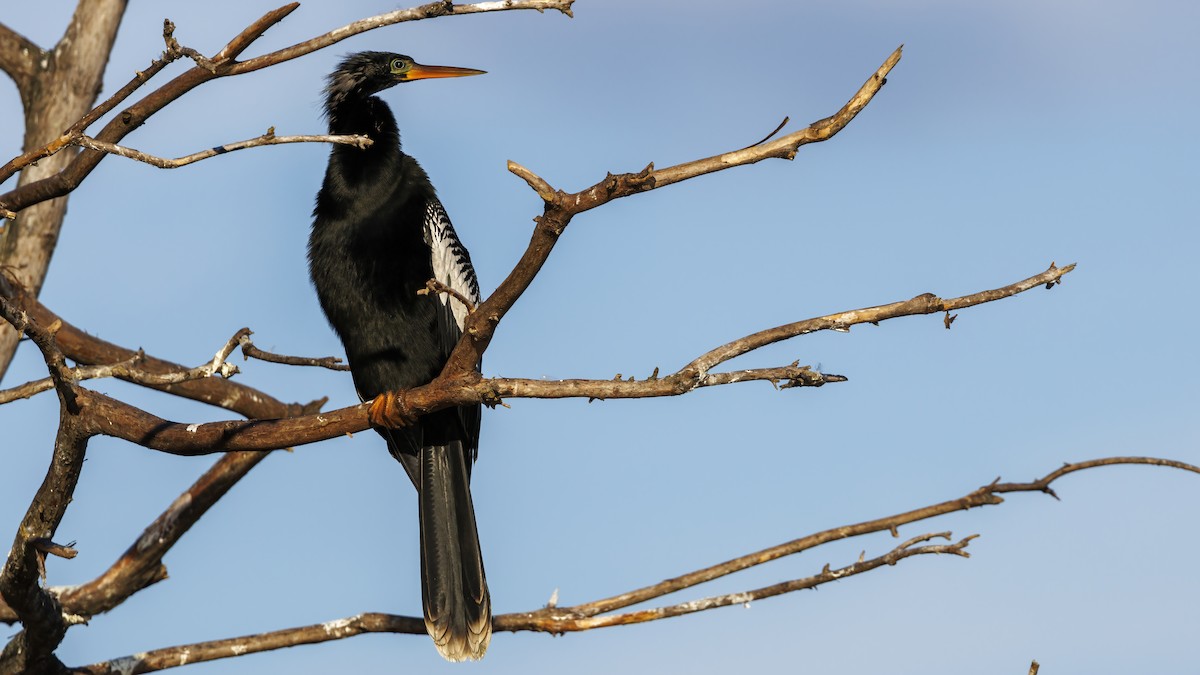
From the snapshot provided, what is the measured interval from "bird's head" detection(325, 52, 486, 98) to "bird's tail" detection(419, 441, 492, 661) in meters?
1.84

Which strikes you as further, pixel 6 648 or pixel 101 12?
pixel 101 12

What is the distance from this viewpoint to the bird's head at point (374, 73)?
6145 millimetres

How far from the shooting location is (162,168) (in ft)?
11.2

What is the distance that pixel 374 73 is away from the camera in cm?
617

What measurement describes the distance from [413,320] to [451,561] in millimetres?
1087

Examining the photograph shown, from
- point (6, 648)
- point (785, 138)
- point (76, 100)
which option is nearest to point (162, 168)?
point (785, 138)

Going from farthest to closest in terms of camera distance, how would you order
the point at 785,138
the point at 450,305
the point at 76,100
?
the point at 76,100 < the point at 450,305 < the point at 785,138

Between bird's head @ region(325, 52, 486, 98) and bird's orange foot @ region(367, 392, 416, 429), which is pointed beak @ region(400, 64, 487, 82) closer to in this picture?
bird's head @ region(325, 52, 486, 98)

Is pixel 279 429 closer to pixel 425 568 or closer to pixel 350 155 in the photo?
pixel 425 568

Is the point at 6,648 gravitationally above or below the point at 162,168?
below

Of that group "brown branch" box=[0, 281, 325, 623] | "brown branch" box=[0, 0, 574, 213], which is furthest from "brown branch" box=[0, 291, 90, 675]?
"brown branch" box=[0, 281, 325, 623]

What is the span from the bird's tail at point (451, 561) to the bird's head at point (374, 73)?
184 centimetres

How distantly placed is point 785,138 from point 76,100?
570 cm

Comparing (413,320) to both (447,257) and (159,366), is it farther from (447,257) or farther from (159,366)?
(159,366)
